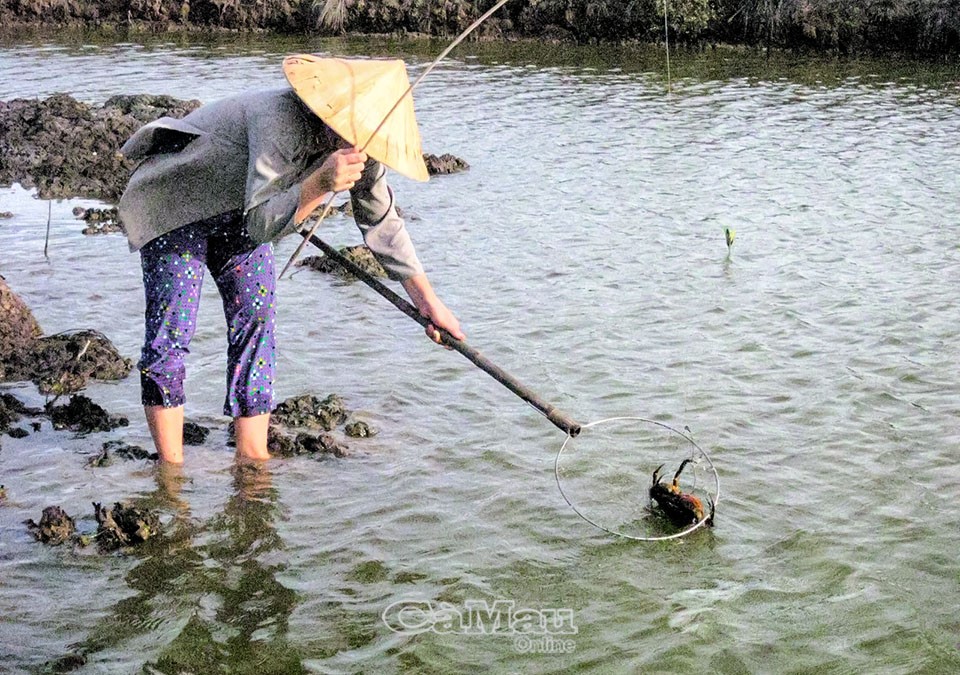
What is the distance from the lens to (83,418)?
5.07m

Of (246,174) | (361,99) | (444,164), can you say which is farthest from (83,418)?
(444,164)

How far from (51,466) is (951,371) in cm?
438

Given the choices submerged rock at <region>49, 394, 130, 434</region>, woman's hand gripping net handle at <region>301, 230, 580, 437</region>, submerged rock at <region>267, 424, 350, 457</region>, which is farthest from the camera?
submerged rock at <region>49, 394, 130, 434</region>

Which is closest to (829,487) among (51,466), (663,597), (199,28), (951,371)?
(663,597)

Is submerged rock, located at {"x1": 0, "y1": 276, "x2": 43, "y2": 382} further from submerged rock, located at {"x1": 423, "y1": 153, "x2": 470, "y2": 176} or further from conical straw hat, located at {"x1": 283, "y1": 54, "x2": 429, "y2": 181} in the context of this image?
submerged rock, located at {"x1": 423, "y1": 153, "x2": 470, "y2": 176}

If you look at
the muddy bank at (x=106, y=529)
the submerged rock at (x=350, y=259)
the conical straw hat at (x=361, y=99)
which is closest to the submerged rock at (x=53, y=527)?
the muddy bank at (x=106, y=529)

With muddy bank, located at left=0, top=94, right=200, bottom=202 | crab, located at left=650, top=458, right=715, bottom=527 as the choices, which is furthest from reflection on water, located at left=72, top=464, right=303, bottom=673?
muddy bank, located at left=0, top=94, right=200, bottom=202

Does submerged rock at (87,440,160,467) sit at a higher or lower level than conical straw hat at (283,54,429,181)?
lower

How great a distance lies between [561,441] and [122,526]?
1957 mm

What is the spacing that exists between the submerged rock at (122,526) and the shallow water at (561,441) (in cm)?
6

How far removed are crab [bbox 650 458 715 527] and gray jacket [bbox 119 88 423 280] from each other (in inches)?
49.9

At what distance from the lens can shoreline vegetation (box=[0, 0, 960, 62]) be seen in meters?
18.8

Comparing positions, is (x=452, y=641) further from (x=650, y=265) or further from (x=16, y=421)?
(x=650, y=265)

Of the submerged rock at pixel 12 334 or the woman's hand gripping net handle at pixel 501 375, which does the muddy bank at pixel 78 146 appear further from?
the woman's hand gripping net handle at pixel 501 375
